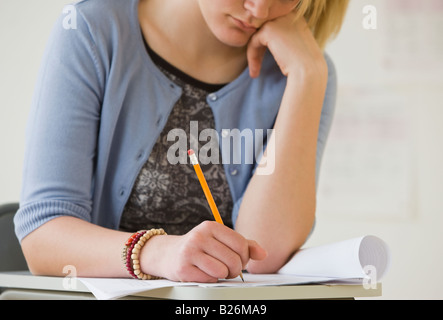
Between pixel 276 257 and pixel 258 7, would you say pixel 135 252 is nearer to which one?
pixel 276 257

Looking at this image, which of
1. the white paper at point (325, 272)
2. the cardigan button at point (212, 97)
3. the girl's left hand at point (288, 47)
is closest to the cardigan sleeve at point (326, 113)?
the girl's left hand at point (288, 47)

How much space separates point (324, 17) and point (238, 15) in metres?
0.24

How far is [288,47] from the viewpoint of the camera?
93cm

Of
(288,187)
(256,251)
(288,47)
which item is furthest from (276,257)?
(288,47)

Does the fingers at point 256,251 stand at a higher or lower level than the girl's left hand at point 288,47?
lower

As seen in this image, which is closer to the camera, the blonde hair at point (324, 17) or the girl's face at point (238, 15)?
the girl's face at point (238, 15)

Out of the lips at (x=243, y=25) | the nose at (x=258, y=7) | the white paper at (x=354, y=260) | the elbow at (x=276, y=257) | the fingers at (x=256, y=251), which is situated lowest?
the elbow at (x=276, y=257)

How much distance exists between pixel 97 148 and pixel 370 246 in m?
0.46

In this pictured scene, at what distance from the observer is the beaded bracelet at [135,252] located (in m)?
Result: 0.64

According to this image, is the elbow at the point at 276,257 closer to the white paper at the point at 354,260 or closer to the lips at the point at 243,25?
the white paper at the point at 354,260

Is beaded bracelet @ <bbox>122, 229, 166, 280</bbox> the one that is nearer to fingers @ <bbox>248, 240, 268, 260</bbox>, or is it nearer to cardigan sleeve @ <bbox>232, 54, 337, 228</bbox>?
fingers @ <bbox>248, 240, 268, 260</bbox>

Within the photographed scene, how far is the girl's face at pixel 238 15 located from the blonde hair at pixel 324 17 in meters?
0.08

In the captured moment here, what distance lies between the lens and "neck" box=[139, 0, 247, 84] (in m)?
0.96
